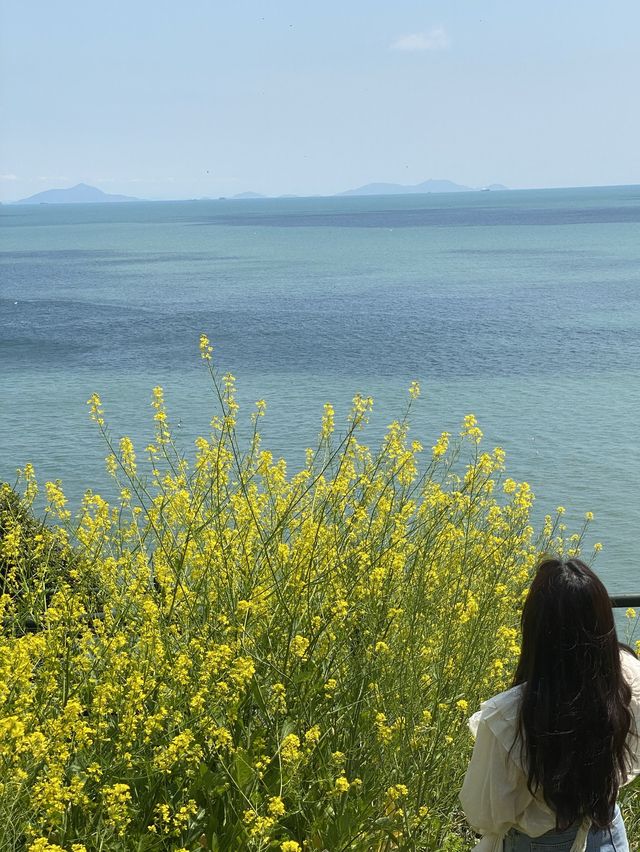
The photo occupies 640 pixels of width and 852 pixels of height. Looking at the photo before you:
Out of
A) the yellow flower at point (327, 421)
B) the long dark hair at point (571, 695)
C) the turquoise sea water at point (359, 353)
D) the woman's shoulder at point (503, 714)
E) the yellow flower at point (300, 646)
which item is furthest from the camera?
the turquoise sea water at point (359, 353)

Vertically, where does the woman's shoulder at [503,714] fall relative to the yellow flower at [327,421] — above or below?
below

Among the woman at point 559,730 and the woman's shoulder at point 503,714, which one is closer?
the woman at point 559,730

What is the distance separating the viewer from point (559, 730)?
8.83ft

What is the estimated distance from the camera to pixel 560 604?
261 centimetres

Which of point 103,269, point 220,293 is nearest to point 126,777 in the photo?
point 220,293

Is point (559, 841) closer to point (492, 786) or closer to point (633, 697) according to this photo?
point (492, 786)

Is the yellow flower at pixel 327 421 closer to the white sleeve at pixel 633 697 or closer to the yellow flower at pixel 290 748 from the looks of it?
the yellow flower at pixel 290 748

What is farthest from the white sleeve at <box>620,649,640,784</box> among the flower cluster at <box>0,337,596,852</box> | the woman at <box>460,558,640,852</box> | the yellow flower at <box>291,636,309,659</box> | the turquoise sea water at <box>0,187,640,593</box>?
the turquoise sea water at <box>0,187,640,593</box>

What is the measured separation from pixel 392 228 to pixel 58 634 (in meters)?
138

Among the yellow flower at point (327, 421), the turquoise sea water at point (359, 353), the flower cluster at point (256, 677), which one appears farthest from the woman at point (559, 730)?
the turquoise sea water at point (359, 353)

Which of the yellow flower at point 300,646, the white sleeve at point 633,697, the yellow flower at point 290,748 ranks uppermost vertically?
the white sleeve at point 633,697

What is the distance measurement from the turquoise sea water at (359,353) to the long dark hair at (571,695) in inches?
476

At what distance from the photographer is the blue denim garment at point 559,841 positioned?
285 centimetres

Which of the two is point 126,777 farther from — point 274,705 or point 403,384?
point 403,384
